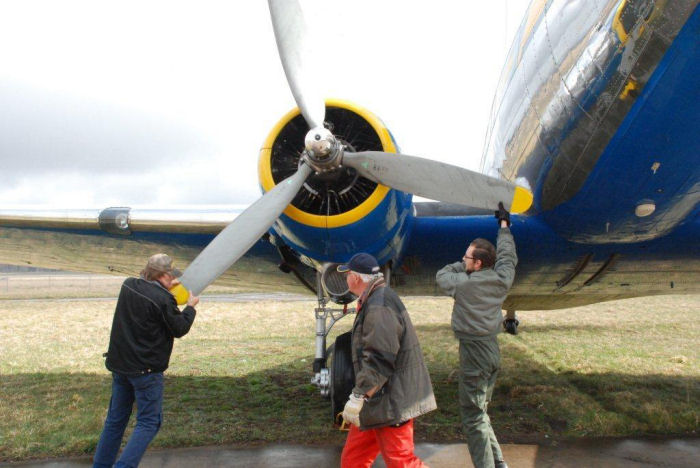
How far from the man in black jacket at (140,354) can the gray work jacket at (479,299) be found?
1999 mm

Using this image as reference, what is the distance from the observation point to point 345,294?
5148 millimetres

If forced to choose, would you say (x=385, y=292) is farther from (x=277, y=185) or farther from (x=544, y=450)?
(x=544, y=450)

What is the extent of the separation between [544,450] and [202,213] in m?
4.29

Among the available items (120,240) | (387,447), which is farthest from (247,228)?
(120,240)

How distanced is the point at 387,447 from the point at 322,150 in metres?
2.36

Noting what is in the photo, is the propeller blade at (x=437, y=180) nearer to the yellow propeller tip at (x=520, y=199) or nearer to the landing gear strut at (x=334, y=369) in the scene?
the yellow propeller tip at (x=520, y=199)

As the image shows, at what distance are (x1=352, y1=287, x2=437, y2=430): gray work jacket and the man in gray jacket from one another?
72cm

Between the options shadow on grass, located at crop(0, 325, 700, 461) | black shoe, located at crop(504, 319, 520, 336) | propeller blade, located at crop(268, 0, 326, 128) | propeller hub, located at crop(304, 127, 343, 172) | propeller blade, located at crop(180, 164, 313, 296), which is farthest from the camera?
black shoe, located at crop(504, 319, 520, 336)

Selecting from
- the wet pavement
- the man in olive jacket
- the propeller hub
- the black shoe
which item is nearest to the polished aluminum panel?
the propeller hub

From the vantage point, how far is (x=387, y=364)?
10.0 ft

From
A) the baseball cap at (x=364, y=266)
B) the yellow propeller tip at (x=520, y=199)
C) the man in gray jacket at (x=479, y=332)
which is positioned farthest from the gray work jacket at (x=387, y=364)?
the yellow propeller tip at (x=520, y=199)

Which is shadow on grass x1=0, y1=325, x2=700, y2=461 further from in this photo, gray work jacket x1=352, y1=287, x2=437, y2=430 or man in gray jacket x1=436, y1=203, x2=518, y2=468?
gray work jacket x1=352, y1=287, x2=437, y2=430

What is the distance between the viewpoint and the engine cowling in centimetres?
467

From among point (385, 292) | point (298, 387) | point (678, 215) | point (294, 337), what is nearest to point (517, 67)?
point (678, 215)
